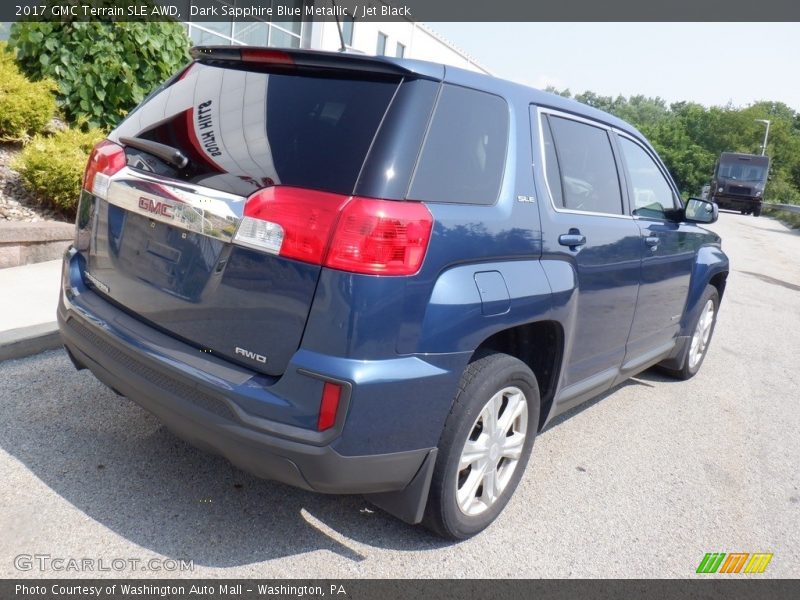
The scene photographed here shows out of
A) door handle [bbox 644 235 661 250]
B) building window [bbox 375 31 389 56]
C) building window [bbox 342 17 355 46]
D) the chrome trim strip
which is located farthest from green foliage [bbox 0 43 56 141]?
building window [bbox 375 31 389 56]

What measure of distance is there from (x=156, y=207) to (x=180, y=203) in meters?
0.14

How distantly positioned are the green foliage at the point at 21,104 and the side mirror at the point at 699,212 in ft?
19.0

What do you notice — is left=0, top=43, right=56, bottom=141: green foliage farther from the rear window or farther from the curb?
the rear window

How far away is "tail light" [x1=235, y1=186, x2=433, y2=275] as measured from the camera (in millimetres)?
2342

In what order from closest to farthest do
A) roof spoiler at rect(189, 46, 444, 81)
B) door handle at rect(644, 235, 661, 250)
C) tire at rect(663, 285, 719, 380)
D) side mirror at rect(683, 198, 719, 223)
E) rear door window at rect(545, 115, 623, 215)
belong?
1. roof spoiler at rect(189, 46, 444, 81)
2. rear door window at rect(545, 115, 623, 215)
3. door handle at rect(644, 235, 661, 250)
4. side mirror at rect(683, 198, 719, 223)
5. tire at rect(663, 285, 719, 380)

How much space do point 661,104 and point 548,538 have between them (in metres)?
177

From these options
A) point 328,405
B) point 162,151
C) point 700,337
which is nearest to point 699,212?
point 700,337

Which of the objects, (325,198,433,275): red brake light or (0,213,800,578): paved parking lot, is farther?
(0,213,800,578): paved parking lot

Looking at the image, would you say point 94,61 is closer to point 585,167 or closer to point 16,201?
point 16,201

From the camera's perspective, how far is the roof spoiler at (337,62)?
8.41 ft

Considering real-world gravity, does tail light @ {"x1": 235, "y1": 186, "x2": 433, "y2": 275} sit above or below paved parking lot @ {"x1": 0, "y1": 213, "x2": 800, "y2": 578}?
above

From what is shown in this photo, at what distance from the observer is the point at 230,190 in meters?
2.50

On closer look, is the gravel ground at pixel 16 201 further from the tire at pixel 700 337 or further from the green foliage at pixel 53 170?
the tire at pixel 700 337

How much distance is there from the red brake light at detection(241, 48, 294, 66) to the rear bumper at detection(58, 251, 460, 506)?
1.15 m
